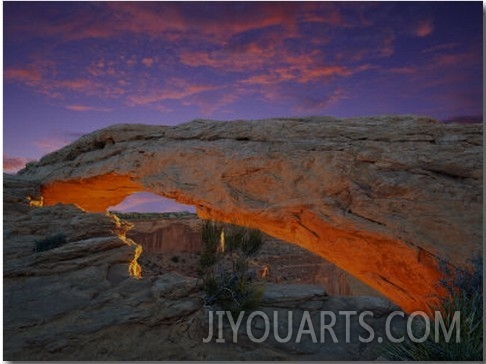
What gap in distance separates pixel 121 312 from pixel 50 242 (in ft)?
10.8

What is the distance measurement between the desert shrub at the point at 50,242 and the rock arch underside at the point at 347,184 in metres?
2.56

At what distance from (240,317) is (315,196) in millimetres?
3304

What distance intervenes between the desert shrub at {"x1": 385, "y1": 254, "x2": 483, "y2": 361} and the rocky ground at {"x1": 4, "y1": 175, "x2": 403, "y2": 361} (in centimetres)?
146

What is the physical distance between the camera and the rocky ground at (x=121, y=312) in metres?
7.53

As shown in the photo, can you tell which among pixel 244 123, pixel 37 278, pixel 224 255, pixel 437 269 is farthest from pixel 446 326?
pixel 224 255

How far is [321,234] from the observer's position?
906 cm

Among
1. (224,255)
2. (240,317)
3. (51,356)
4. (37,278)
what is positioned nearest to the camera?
(51,356)

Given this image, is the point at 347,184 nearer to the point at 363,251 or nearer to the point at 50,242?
the point at 363,251

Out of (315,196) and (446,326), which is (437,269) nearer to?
(446,326)

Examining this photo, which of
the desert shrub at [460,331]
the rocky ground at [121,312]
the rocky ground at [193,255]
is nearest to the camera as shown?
the desert shrub at [460,331]

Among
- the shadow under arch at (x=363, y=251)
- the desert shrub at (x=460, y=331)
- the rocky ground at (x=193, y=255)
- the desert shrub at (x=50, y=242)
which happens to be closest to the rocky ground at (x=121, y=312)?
the desert shrub at (x=50, y=242)

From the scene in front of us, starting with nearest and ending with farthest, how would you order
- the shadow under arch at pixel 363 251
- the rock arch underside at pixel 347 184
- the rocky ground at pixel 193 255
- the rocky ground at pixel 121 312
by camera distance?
the rocky ground at pixel 121 312, the rock arch underside at pixel 347 184, the shadow under arch at pixel 363 251, the rocky ground at pixel 193 255

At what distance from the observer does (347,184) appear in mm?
8742

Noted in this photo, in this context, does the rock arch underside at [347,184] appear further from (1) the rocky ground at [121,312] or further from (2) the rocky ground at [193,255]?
(2) the rocky ground at [193,255]
